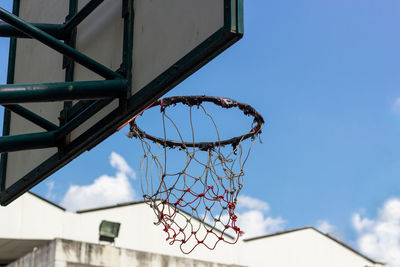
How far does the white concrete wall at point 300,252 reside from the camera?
25.3m

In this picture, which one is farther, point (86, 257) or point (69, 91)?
point (86, 257)

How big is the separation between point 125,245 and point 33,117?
57.1 ft

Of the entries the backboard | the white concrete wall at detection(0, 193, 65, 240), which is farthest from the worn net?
the white concrete wall at detection(0, 193, 65, 240)

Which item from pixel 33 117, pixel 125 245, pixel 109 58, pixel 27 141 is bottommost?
pixel 27 141

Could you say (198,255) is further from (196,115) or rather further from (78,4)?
(78,4)

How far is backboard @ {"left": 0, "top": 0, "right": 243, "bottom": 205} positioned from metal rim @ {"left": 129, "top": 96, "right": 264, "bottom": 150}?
1856 millimetres

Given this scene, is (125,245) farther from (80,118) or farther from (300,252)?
(80,118)

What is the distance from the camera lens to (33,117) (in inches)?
219

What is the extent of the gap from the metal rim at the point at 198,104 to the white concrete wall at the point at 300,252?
1697cm

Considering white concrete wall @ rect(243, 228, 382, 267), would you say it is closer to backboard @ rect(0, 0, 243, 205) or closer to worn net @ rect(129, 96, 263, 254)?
worn net @ rect(129, 96, 263, 254)

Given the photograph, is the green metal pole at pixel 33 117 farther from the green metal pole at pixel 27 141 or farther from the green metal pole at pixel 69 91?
the green metal pole at pixel 69 91

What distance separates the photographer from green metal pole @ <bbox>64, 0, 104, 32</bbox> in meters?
5.23

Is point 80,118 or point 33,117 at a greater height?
point 33,117

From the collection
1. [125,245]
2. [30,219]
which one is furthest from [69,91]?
[125,245]
